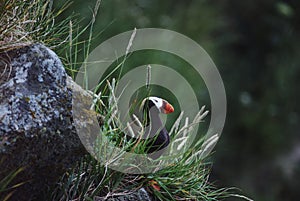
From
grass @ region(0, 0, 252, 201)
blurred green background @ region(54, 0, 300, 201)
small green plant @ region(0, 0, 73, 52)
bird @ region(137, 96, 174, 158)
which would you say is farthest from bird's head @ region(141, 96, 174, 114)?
blurred green background @ region(54, 0, 300, 201)

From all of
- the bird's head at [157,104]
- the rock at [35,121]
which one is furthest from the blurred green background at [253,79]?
the rock at [35,121]

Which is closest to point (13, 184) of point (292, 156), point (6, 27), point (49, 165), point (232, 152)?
point (49, 165)

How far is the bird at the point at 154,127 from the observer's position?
250 cm

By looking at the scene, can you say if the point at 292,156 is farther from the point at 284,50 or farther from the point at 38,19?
the point at 38,19

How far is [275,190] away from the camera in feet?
27.2

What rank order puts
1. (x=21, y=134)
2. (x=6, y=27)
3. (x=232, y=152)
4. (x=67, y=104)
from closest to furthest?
(x=21, y=134) → (x=67, y=104) → (x=6, y=27) → (x=232, y=152)

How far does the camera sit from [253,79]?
29.8ft

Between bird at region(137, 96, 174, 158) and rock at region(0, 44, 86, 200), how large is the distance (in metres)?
0.38

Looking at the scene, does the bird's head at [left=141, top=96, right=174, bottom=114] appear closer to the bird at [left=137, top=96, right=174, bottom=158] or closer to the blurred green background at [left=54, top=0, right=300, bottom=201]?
the bird at [left=137, top=96, right=174, bottom=158]

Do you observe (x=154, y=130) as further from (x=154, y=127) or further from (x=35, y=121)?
(x=35, y=121)

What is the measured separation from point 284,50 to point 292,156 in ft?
5.01

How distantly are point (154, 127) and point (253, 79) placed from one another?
6734mm

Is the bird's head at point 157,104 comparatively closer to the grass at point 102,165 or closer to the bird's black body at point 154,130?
the bird's black body at point 154,130

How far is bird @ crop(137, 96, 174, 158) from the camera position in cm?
250
